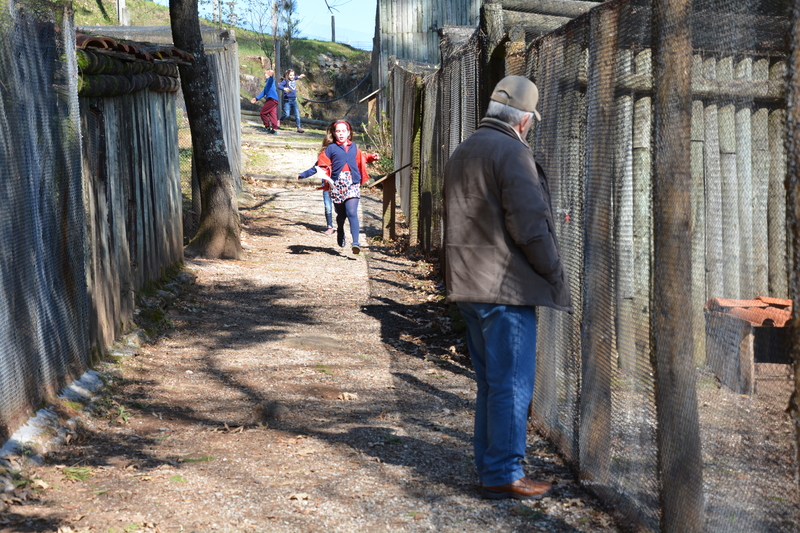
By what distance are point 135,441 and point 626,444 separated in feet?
9.11

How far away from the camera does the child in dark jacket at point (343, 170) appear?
36.4 feet

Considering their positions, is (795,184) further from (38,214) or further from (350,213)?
(350,213)

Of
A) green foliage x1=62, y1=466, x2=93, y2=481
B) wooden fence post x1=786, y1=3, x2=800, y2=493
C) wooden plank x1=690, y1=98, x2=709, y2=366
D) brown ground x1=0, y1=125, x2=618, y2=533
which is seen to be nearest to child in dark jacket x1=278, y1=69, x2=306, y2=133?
brown ground x1=0, y1=125, x2=618, y2=533

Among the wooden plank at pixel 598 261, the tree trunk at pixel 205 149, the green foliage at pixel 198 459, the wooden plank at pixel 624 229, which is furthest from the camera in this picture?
the tree trunk at pixel 205 149

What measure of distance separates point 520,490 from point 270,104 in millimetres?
20384

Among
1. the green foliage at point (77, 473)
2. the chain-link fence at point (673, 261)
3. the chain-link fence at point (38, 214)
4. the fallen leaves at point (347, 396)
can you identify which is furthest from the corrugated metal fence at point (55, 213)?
the chain-link fence at point (673, 261)

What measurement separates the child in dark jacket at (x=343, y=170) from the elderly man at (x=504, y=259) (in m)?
7.21

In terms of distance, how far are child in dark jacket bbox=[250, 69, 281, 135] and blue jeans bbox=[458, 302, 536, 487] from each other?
63.6 ft

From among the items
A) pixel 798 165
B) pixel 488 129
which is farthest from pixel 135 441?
pixel 798 165

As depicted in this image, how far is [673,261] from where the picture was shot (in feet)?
10.4

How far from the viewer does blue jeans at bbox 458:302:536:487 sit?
12.5 feet

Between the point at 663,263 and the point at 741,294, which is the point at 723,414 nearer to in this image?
the point at 741,294

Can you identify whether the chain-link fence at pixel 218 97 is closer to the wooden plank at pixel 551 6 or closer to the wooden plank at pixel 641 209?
the wooden plank at pixel 551 6

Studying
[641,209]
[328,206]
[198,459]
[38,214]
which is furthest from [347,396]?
[328,206]
